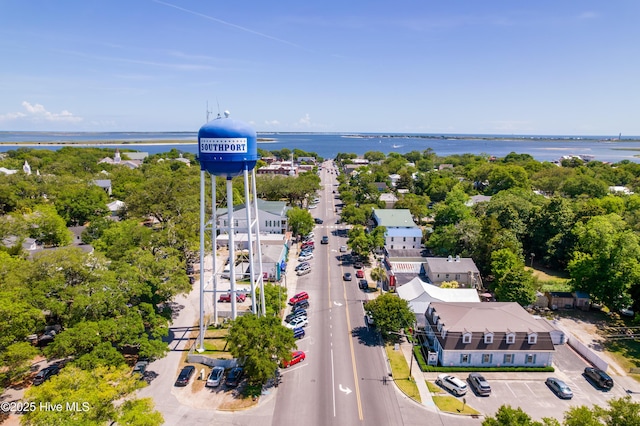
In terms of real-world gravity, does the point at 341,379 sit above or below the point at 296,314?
below

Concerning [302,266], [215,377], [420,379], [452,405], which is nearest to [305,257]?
[302,266]

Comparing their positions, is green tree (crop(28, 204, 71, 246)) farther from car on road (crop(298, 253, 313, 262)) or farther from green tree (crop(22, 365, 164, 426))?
green tree (crop(22, 365, 164, 426))

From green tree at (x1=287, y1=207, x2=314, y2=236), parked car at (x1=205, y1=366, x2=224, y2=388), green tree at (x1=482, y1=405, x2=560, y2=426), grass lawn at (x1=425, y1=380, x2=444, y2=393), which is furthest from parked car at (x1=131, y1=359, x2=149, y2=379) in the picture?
green tree at (x1=287, y1=207, x2=314, y2=236)

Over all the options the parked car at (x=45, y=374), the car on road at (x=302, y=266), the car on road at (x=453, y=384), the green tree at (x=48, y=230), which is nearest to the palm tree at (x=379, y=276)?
the car on road at (x=302, y=266)

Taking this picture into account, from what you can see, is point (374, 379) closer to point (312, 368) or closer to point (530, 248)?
point (312, 368)

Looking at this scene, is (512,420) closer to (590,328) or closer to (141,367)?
(590,328)
